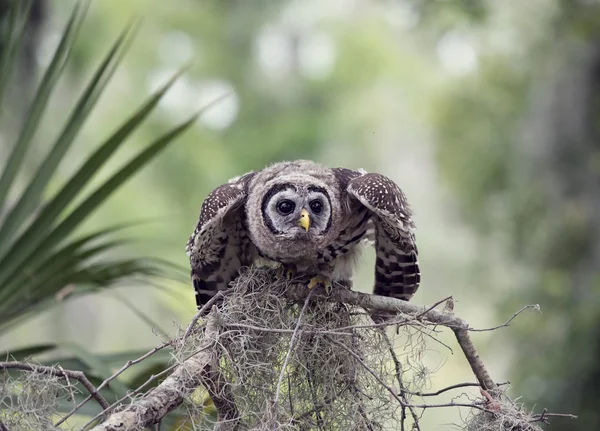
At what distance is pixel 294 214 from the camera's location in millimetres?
2879

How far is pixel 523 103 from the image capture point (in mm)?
6836

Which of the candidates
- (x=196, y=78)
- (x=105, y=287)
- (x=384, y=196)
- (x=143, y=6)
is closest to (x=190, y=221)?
(x=196, y=78)

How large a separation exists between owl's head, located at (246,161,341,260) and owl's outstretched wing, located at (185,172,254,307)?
129 millimetres

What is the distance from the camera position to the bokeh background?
228 inches

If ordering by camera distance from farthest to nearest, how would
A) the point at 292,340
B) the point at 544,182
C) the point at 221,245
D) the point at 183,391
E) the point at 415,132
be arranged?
1. the point at 415,132
2. the point at 544,182
3. the point at 221,245
4. the point at 292,340
5. the point at 183,391

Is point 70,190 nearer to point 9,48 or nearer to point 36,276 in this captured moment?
point 36,276

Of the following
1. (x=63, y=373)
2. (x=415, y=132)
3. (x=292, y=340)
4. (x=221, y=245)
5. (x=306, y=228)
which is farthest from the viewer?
(x=415, y=132)

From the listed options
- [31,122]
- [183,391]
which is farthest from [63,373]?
[31,122]

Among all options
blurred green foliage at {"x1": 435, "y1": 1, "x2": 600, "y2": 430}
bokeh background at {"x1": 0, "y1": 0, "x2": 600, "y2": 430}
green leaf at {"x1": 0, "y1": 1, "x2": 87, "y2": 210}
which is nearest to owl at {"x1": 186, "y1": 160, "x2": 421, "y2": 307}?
bokeh background at {"x1": 0, "y1": 0, "x2": 600, "y2": 430}

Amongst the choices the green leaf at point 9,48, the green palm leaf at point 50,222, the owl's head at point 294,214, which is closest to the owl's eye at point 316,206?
the owl's head at point 294,214

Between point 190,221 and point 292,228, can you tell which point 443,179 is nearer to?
point 190,221

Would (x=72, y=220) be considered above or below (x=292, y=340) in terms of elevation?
above

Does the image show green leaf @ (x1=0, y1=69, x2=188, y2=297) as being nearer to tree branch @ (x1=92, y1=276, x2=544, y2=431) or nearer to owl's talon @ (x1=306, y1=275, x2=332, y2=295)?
tree branch @ (x1=92, y1=276, x2=544, y2=431)

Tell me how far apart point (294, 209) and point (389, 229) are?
408 mm
